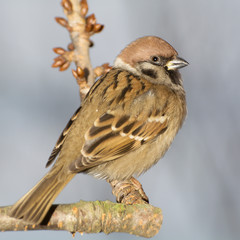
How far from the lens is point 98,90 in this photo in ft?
11.8

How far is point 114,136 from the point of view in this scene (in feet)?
11.1

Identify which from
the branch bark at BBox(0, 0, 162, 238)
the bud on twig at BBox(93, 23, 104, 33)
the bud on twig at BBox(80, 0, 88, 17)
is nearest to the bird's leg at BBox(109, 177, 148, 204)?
the branch bark at BBox(0, 0, 162, 238)

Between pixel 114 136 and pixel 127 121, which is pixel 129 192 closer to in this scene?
pixel 114 136

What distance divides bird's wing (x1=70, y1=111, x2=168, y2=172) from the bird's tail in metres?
0.13

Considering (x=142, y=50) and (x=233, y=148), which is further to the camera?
(x=233, y=148)

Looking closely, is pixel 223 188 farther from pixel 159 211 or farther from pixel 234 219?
pixel 159 211

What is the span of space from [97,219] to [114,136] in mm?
1088

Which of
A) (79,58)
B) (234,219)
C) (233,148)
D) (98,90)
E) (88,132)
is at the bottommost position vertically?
(234,219)

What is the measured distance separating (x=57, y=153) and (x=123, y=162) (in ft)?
1.62

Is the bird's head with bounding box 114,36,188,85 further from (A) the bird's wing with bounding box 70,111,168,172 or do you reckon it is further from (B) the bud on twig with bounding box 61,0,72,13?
(B) the bud on twig with bounding box 61,0,72,13

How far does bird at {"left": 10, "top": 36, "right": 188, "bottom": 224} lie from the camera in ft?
10.6

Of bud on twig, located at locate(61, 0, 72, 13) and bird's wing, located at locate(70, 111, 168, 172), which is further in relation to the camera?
bud on twig, located at locate(61, 0, 72, 13)

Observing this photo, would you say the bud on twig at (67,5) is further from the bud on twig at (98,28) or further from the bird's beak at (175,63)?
the bird's beak at (175,63)

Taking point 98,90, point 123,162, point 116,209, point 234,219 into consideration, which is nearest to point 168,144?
point 123,162
